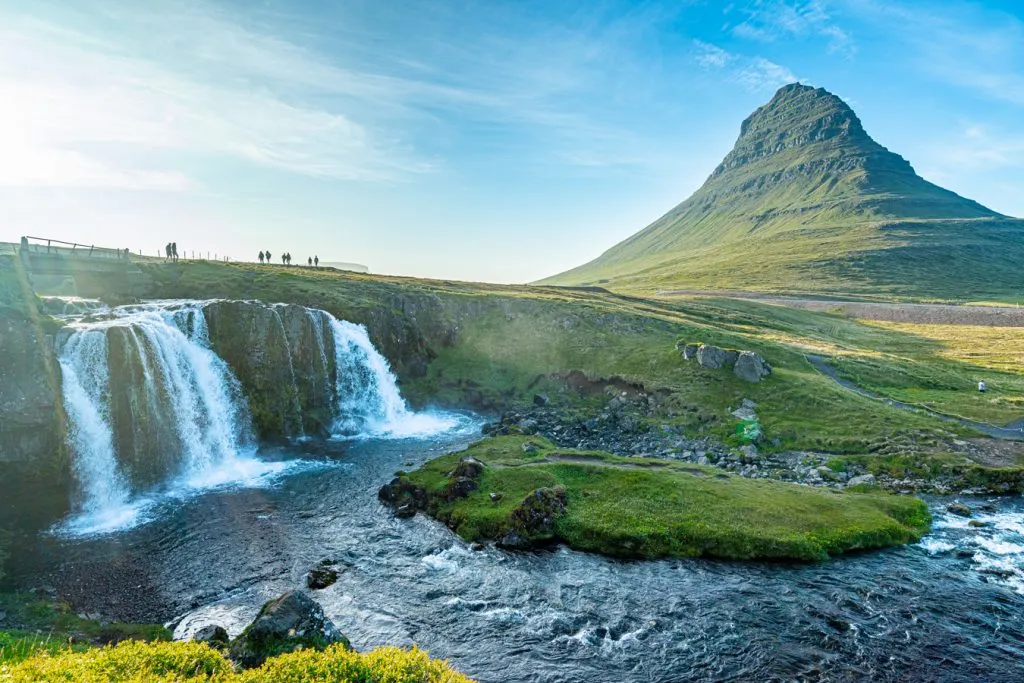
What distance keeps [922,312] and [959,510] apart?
459 feet

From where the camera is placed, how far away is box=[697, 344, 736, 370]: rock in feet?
196

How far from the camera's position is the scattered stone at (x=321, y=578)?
2662 cm

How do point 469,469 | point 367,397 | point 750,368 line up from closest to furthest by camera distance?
point 469,469 < point 750,368 < point 367,397

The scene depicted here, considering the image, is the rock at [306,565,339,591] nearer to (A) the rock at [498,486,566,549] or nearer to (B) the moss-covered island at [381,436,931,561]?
(B) the moss-covered island at [381,436,931,561]

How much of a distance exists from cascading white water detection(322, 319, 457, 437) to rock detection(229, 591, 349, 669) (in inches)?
1405

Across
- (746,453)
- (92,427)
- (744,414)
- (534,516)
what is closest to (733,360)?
(744,414)

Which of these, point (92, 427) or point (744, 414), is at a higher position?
point (744, 414)

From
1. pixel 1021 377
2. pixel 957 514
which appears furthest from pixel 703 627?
pixel 1021 377

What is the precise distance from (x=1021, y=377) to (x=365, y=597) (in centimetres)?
8584

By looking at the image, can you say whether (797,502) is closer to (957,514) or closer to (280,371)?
(957,514)

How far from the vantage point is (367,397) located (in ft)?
202

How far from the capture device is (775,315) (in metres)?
123

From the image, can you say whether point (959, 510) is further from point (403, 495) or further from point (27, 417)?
point (27, 417)

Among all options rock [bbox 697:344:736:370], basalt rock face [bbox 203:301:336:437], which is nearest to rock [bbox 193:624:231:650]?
basalt rock face [bbox 203:301:336:437]
